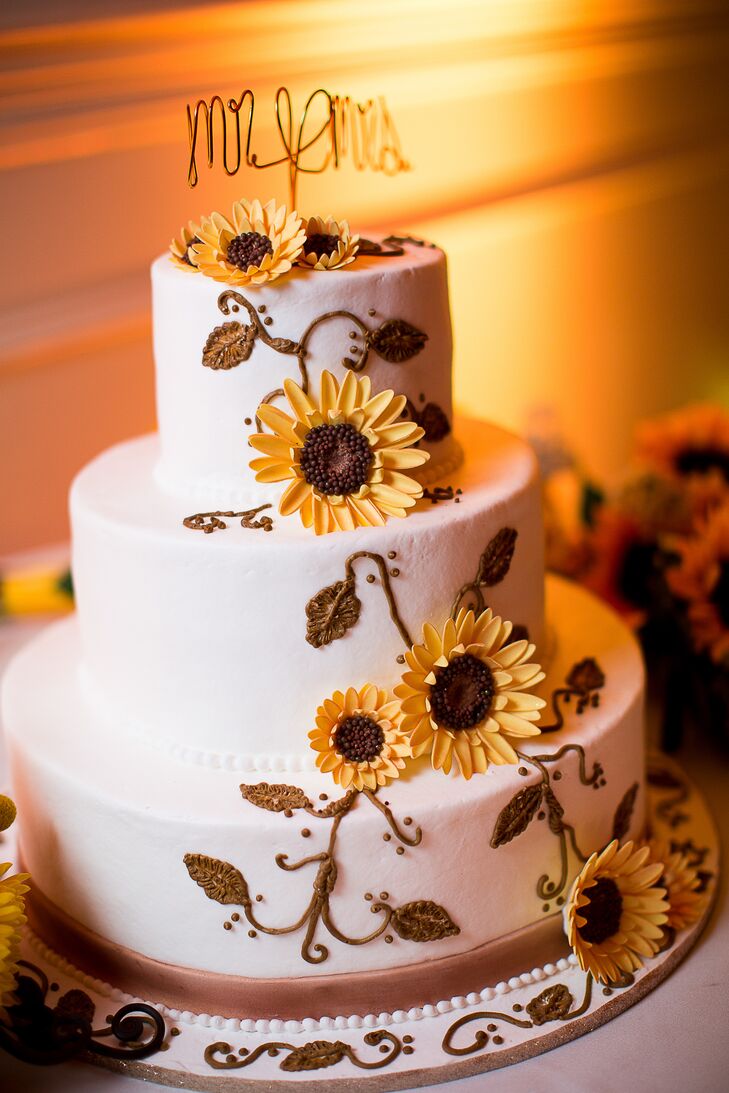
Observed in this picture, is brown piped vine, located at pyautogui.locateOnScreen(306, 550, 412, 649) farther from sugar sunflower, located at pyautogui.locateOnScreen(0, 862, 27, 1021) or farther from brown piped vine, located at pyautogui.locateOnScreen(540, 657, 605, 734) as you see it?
sugar sunflower, located at pyautogui.locateOnScreen(0, 862, 27, 1021)

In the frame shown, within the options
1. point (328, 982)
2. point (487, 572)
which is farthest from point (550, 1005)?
point (487, 572)

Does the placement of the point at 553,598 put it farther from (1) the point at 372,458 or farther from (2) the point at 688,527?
(1) the point at 372,458

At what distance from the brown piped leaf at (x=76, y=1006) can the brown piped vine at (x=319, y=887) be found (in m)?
0.34

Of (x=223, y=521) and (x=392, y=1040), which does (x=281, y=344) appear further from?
(x=392, y=1040)

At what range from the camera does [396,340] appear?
6.50ft

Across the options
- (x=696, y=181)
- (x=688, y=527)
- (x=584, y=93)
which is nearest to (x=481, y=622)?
(x=688, y=527)

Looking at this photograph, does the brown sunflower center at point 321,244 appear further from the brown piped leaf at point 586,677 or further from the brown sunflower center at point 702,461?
the brown sunflower center at point 702,461

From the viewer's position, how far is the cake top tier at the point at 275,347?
6.31 ft

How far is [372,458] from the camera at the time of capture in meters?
1.92

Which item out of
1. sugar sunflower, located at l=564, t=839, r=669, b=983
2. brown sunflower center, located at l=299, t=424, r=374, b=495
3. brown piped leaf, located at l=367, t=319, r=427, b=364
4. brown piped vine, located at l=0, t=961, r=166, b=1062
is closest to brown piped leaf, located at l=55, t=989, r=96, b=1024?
brown piped vine, located at l=0, t=961, r=166, b=1062

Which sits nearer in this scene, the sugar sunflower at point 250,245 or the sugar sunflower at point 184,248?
the sugar sunflower at point 250,245

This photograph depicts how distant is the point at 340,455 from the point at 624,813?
0.88 meters

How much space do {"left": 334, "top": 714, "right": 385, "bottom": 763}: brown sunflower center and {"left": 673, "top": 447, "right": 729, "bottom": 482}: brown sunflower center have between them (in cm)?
160

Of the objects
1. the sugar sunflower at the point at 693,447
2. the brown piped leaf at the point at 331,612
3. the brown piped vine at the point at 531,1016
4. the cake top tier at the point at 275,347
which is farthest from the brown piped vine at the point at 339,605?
the sugar sunflower at the point at 693,447
